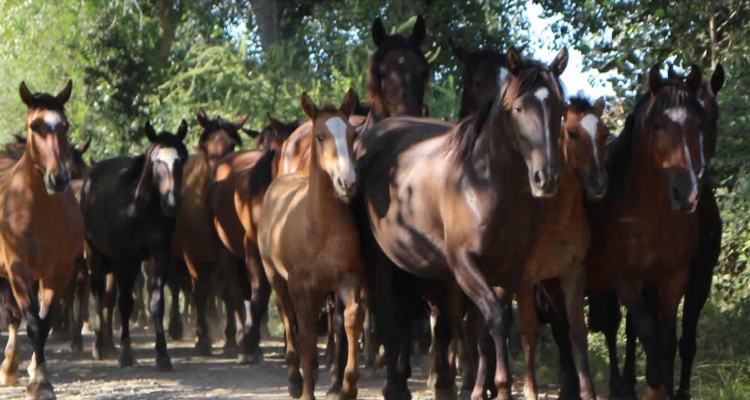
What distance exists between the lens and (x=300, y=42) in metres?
23.9

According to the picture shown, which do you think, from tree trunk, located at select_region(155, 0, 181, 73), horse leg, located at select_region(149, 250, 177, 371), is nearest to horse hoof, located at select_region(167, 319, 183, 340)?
horse leg, located at select_region(149, 250, 177, 371)

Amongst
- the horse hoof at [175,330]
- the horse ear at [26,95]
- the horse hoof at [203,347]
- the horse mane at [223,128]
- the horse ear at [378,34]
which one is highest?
the horse mane at [223,128]

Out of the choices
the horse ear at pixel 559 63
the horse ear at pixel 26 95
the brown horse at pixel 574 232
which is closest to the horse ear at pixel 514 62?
the horse ear at pixel 559 63

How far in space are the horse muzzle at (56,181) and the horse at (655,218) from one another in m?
3.99

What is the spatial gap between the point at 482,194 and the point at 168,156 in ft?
18.9

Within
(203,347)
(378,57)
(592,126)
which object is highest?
(378,57)

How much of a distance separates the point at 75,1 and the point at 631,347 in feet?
59.1

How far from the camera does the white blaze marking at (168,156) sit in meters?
13.0

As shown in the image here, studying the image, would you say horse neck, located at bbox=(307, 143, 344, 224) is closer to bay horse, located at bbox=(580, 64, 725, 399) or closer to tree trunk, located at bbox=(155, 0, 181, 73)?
bay horse, located at bbox=(580, 64, 725, 399)

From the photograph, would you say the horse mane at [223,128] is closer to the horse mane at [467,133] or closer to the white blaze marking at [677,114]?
the horse mane at [467,133]

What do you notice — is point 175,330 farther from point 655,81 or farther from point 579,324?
point 655,81

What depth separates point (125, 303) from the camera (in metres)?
13.4

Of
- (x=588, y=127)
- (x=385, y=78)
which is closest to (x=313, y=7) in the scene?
(x=385, y=78)

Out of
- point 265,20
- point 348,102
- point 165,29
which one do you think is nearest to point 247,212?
point 348,102
